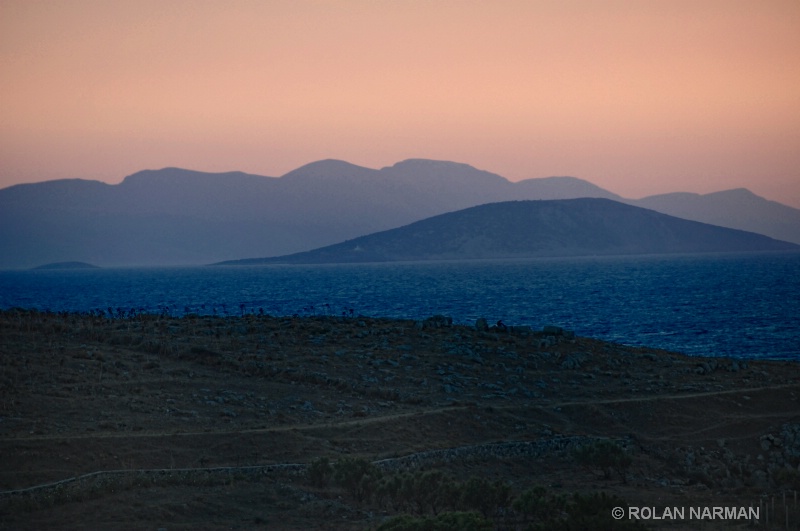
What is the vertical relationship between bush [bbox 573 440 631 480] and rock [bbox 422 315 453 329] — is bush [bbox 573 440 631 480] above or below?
below

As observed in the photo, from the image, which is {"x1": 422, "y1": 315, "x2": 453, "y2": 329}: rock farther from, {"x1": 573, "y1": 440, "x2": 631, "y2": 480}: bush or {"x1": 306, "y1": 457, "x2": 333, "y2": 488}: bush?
{"x1": 306, "y1": 457, "x2": 333, "y2": 488}: bush

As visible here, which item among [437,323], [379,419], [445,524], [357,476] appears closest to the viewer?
[445,524]

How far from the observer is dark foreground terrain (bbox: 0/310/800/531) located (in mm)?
23109

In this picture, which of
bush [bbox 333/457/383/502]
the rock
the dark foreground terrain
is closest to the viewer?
the dark foreground terrain

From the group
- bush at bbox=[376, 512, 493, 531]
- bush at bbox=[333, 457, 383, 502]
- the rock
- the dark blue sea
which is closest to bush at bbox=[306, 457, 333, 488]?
bush at bbox=[333, 457, 383, 502]

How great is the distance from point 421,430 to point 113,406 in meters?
10.6

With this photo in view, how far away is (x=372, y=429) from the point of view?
30188 millimetres

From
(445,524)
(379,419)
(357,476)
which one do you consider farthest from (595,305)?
(445,524)

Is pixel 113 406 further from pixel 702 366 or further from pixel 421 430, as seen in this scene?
pixel 702 366

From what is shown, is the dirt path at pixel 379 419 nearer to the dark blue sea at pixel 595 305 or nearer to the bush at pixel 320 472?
the bush at pixel 320 472

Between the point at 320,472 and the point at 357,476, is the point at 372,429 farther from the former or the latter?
the point at 357,476

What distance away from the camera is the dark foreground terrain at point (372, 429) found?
23109 mm

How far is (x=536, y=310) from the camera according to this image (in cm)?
9162

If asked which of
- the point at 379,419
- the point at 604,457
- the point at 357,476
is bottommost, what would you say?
the point at 604,457
